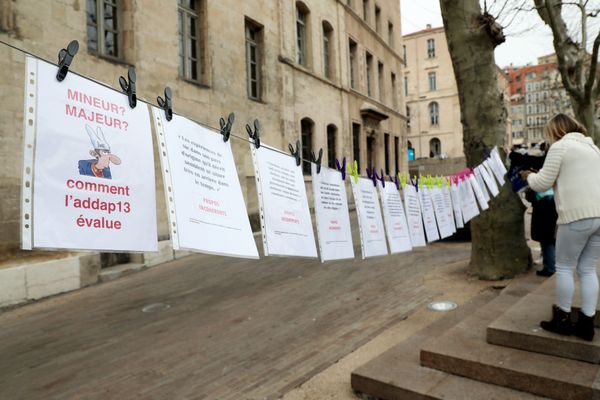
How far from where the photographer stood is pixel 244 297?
6891mm

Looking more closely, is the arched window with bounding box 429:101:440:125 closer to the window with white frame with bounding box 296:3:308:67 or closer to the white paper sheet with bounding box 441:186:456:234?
the window with white frame with bounding box 296:3:308:67

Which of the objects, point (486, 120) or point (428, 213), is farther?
point (486, 120)

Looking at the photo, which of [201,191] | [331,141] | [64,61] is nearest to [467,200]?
[201,191]

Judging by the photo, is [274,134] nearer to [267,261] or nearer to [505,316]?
[267,261]

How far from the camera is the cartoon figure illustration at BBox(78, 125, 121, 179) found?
2268 millimetres

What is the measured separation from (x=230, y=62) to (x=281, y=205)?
403 inches

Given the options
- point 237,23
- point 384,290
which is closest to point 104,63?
point 237,23

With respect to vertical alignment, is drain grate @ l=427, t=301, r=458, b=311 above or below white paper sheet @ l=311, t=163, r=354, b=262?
below

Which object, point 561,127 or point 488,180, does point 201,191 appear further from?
point 488,180

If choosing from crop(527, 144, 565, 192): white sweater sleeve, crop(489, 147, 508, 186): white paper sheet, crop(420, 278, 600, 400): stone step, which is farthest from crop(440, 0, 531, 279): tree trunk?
crop(527, 144, 565, 192): white sweater sleeve

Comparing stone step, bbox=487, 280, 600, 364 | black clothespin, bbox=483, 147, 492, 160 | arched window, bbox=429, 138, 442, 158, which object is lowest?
stone step, bbox=487, 280, 600, 364

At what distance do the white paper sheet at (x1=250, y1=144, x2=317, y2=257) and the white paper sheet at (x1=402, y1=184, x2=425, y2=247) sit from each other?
1961 mm

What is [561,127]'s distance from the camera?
3.67 meters

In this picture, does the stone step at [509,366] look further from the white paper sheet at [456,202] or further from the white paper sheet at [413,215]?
the white paper sheet at [456,202]
